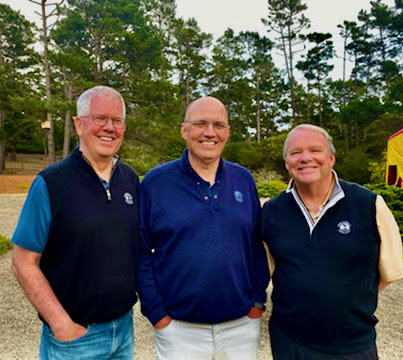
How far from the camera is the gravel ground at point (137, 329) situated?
3.54 m

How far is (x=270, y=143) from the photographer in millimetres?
23734

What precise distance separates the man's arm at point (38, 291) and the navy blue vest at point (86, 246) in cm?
8

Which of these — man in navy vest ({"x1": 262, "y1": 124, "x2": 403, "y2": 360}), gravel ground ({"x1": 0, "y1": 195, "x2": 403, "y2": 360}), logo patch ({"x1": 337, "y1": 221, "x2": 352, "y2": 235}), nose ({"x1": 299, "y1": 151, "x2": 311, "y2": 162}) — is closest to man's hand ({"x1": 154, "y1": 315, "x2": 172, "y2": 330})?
man in navy vest ({"x1": 262, "y1": 124, "x2": 403, "y2": 360})

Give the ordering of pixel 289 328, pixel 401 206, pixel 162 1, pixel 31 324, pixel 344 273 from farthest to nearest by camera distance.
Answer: pixel 162 1 < pixel 401 206 < pixel 31 324 < pixel 289 328 < pixel 344 273

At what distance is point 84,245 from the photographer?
181 cm

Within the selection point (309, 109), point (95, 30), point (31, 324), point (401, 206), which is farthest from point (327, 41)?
point (31, 324)

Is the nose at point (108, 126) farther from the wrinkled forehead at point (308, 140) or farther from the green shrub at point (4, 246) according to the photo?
the green shrub at point (4, 246)

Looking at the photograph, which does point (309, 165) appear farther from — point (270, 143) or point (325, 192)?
point (270, 143)

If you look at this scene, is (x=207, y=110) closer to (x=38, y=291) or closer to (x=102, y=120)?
(x=102, y=120)

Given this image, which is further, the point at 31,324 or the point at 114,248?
the point at 31,324

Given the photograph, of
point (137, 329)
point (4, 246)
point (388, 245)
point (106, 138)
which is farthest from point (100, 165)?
point (4, 246)

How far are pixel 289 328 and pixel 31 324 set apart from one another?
3.40 meters

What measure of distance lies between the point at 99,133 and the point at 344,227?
1.39 m

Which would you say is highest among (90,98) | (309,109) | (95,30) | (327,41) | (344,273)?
(327,41)
